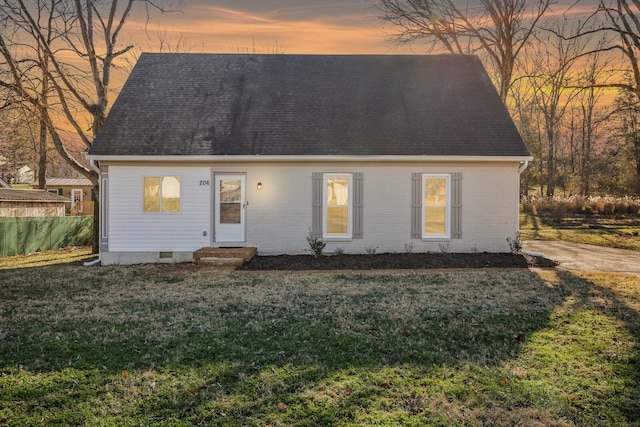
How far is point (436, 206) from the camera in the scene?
42.0 feet

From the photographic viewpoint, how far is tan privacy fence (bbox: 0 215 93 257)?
16.8 meters

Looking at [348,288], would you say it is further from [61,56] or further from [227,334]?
[61,56]

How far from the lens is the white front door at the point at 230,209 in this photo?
12.7 metres

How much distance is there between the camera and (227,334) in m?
5.84

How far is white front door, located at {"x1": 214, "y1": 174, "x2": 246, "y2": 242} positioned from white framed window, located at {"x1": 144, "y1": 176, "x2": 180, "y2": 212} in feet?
3.67

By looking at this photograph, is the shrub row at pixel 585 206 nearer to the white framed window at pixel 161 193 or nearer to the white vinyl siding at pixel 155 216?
the white vinyl siding at pixel 155 216

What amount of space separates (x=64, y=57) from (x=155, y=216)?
8522 millimetres

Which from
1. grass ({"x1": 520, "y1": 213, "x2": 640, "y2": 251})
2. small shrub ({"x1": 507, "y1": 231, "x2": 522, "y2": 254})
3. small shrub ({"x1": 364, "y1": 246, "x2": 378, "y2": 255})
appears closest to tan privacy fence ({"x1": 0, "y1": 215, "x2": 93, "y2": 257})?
small shrub ({"x1": 364, "y1": 246, "x2": 378, "y2": 255})

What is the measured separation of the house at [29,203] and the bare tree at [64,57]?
9.09m

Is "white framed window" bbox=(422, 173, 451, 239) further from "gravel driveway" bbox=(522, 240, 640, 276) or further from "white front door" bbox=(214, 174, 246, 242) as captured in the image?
"white front door" bbox=(214, 174, 246, 242)

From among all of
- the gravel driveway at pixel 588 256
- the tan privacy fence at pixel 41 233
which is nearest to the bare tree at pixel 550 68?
the gravel driveway at pixel 588 256

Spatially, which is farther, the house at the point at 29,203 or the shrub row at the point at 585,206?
the shrub row at the point at 585,206

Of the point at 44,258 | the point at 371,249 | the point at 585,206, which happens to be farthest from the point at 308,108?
the point at 585,206

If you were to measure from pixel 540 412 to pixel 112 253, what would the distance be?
37.6 ft
